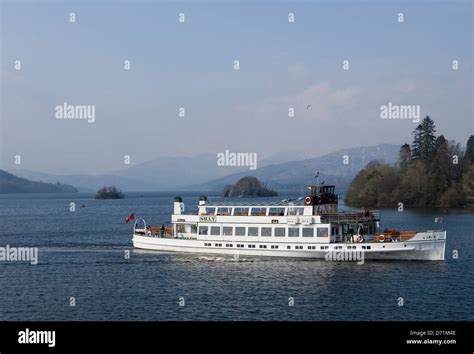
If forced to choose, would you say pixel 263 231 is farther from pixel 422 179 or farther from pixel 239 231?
pixel 422 179

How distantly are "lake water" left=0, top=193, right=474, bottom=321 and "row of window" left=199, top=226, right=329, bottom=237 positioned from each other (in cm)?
277

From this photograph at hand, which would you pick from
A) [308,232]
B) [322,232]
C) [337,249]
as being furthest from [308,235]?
[337,249]

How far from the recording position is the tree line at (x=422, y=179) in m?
161

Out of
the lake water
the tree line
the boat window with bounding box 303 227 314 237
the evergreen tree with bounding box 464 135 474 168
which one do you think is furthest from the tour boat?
the evergreen tree with bounding box 464 135 474 168

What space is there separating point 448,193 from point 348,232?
337ft

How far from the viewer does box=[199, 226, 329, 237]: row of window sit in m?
61.4

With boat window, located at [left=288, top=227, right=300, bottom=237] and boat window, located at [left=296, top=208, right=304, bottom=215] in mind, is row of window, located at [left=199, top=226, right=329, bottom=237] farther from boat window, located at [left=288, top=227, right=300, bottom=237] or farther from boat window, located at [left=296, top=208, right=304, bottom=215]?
boat window, located at [left=296, top=208, right=304, bottom=215]

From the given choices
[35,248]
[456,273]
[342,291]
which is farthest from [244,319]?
[35,248]

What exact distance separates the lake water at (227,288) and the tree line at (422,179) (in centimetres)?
9323

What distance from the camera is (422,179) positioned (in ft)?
533

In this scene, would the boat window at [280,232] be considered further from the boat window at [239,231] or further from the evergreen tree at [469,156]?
the evergreen tree at [469,156]

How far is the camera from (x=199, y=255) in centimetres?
6662
